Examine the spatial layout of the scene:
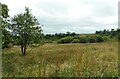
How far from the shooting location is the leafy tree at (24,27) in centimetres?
2041

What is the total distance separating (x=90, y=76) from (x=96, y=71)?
65cm

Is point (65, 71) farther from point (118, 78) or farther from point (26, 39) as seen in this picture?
point (26, 39)

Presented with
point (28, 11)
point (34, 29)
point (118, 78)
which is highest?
point (28, 11)

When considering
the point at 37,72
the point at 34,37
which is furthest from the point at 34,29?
the point at 37,72

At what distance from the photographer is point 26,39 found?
2050 centimetres

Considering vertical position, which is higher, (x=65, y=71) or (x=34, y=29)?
(x=34, y=29)

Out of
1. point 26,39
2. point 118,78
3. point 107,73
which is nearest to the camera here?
point 118,78

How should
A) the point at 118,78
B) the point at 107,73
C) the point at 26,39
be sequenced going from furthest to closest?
the point at 26,39, the point at 107,73, the point at 118,78

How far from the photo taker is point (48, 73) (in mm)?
7902

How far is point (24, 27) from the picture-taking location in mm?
20484

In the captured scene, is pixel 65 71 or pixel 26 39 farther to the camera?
pixel 26 39

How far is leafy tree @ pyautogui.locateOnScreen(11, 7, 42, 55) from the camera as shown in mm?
20406

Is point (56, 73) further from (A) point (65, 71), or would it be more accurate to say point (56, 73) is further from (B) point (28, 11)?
(B) point (28, 11)

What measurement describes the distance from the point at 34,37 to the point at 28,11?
7.27ft
